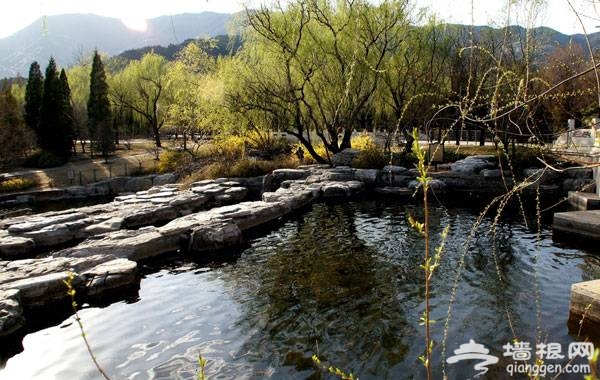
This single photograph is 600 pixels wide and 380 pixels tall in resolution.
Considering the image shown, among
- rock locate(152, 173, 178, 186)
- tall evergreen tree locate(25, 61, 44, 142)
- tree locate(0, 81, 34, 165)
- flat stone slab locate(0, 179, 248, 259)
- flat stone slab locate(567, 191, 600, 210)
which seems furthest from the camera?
tall evergreen tree locate(25, 61, 44, 142)

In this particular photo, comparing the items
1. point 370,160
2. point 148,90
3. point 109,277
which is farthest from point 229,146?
point 148,90

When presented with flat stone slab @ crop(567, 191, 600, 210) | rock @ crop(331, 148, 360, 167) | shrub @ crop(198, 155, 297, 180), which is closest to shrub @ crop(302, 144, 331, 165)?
shrub @ crop(198, 155, 297, 180)

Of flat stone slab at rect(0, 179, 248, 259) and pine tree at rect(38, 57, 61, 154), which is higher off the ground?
pine tree at rect(38, 57, 61, 154)

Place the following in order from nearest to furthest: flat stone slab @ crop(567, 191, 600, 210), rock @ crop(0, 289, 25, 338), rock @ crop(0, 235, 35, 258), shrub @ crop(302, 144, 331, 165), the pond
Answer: the pond → rock @ crop(0, 289, 25, 338) → rock @ crop(0, 235, 35, 258) → flat stone slab @ crop(567, 191, 600, 210) → shrub @ crop(302, 144, 331, 165)

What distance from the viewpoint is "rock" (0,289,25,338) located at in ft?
22.8

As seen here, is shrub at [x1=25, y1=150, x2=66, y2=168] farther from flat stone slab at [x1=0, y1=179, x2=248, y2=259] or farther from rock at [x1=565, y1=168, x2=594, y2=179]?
rock at [x1=565, y1=168, x2=594, y2=179]

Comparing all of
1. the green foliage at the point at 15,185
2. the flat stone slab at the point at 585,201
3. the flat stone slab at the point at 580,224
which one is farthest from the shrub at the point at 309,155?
the green foliage at the point at 15,185

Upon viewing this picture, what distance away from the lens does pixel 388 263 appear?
9.58 metres

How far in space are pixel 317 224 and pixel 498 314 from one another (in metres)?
7.30

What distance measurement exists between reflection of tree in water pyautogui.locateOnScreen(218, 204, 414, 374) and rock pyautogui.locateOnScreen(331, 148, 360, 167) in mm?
10138

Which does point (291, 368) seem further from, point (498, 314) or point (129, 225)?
point (129, 225)

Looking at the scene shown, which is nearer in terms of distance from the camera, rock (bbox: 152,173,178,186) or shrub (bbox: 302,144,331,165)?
rock (bbox: 152,173,178,186)

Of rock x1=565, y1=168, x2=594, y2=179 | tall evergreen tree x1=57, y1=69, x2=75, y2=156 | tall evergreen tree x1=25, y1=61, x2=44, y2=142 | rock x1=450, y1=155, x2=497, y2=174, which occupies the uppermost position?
tall evergreen tree x1=25, y1=61, x2=44, y2=142

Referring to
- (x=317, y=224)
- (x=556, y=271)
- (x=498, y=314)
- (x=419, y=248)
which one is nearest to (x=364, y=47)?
(x=317, y=224)
